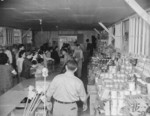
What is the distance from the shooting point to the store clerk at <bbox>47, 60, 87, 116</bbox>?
13.4ft

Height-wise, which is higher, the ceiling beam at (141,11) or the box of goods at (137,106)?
the ceiling beam at (141,11)

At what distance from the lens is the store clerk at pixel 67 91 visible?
4.08m

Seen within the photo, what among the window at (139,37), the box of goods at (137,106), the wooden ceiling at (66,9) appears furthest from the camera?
the wooden ceiling at (66,9)

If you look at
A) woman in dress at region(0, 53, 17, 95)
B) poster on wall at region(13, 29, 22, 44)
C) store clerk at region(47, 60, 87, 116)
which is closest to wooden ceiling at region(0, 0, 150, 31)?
woman in dress at region(0, 53, 17, 95)

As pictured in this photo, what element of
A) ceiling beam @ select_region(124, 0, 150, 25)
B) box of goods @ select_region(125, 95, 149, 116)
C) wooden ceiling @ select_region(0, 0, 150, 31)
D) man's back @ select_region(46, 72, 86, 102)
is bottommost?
box of goods @ select_region(125, 95, 149, 116)

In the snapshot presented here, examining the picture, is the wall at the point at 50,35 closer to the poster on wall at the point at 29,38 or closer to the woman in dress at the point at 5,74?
the poster on wall at the point at 29,38

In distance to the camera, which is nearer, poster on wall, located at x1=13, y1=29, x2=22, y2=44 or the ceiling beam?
the ceiling beam

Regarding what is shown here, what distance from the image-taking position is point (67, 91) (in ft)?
13.4

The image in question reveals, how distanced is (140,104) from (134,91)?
0.76 m

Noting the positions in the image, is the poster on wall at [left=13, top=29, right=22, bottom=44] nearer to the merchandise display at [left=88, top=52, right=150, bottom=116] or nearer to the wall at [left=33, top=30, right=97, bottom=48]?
the wall at [left=33, top=30, right=97, bottom=48]

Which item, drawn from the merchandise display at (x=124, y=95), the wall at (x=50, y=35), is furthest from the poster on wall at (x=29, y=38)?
the merchandise display at (x=124, y=95)

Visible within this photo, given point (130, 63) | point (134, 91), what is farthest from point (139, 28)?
point (134, 91)

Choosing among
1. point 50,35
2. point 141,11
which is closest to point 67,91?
point 141,11

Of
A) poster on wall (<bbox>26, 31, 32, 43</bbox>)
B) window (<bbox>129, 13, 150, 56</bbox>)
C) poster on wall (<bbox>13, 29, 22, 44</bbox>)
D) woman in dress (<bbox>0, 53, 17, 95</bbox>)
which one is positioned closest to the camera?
window (<bbox>129, 13, 150, 56</bbox>)
